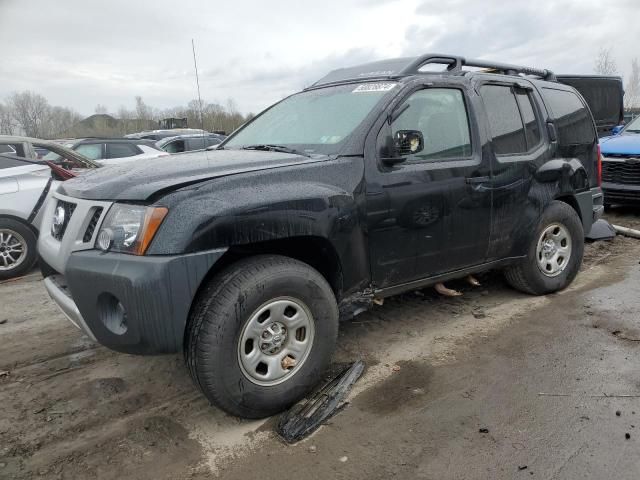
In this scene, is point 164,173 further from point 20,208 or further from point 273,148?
point 20,208

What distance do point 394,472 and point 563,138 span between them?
3.44 meters

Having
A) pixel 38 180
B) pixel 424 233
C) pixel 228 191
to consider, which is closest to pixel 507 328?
pixel 424 233

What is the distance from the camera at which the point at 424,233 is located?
3424 millimetres

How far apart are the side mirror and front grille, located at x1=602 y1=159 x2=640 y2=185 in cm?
614

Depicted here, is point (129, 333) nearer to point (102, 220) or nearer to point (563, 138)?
point (102, 220)

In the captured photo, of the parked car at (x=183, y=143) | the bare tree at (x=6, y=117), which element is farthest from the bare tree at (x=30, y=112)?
the parked car at (x=183, y=143)

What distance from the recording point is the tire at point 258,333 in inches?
99.8

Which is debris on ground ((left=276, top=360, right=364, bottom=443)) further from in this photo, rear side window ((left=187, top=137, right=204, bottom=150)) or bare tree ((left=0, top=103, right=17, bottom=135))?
bare tree ((left=0, top=103, right=17, bottom=135))

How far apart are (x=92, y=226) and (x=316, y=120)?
1700mm

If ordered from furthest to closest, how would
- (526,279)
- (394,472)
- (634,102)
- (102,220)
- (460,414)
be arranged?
(634,102)
(526,279)
(460,414)
(102,220)
(394,472)

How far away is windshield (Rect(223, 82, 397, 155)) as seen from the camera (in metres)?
3.34

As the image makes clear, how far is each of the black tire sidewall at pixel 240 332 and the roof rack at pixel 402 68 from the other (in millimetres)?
1704

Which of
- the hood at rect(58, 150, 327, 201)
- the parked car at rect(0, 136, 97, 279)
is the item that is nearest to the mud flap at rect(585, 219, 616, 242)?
the hood at rect(58, 150, 327, 201)

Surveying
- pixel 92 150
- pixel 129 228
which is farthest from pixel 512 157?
pixel 92 150
